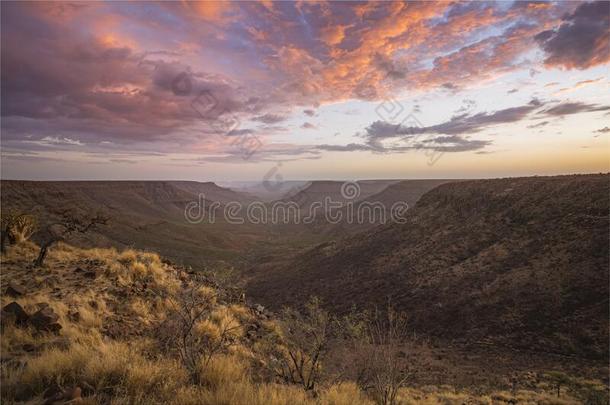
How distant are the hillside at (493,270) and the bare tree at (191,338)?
1565 cm

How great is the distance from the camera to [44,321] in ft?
25.1

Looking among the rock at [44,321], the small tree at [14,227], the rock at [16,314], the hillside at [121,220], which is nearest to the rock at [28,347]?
the rock at [44,321]

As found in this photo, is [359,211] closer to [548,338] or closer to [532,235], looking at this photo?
[532,235]

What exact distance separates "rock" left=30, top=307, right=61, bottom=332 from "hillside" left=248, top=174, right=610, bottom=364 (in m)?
19.4

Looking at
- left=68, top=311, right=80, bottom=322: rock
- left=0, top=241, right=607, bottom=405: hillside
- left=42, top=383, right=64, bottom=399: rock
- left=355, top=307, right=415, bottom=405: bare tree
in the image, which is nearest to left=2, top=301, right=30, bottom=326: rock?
left=0, top=241, right=607, bottom=405: hillside

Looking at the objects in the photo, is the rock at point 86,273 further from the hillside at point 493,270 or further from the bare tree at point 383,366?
the hillside at point 493,270

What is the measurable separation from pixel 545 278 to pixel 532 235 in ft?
21.2

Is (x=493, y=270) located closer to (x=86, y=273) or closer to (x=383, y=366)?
(x=383, y=366)

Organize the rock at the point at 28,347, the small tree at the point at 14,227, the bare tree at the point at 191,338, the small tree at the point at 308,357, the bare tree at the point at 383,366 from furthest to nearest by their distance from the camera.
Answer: the small tree at the point at 14,227 → the small tree at the point at 308,357 → the bare tree at the point at 383,366 → the rock at the point at 28,347 → the bare tree at the point at 191,338

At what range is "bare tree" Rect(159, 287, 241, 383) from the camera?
6254 mm

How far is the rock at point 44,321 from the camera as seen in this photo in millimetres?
7621

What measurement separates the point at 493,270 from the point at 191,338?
23.8m

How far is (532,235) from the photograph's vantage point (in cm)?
2617

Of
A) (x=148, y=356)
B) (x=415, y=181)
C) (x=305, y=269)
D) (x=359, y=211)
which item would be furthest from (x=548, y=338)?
(x=415, y=181)
